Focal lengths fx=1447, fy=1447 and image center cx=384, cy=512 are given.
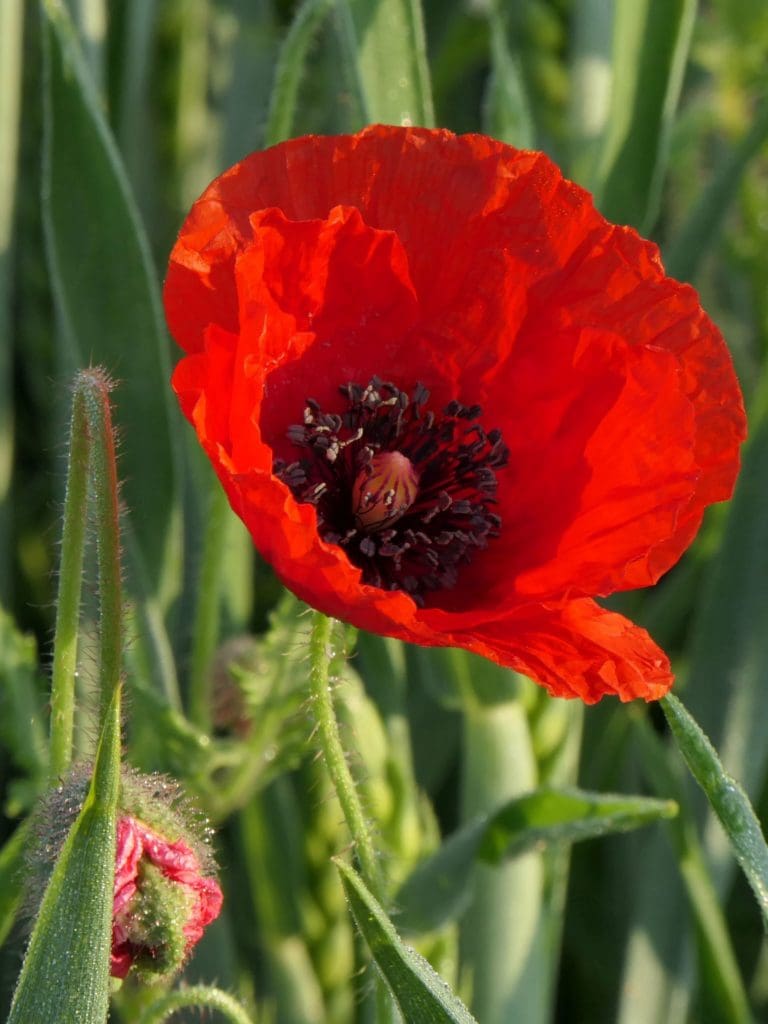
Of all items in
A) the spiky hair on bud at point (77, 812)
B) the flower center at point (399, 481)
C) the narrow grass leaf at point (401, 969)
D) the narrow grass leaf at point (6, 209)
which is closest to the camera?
the narrow grass leaf at point (401, 969)

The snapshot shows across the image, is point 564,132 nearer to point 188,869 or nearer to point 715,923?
point 715,923

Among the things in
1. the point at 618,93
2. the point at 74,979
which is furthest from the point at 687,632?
the point at 74,979

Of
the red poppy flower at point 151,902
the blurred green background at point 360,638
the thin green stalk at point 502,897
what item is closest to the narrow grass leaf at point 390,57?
the blurred green background at point 360,638

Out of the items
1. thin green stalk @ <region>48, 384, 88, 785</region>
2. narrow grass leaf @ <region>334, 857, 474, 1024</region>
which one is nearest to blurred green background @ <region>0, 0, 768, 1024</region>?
thin green stalk @ <region>48, 384, 88, 785</region>

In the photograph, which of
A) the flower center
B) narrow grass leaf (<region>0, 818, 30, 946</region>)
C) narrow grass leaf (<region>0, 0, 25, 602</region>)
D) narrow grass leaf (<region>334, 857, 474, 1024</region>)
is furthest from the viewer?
narrow grass leaf (<region>0, 0, 25, 602</region>)

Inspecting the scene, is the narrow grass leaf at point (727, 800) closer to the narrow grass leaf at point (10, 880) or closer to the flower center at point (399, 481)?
the flower center at point (399, 481)

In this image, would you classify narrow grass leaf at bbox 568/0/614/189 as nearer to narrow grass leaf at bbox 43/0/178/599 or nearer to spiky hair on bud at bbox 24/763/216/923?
narrow grass leaf at bbox 43/0/178/599

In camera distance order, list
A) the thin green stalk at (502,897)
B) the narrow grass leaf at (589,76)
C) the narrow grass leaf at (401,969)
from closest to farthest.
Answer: the narrow grass leaf at (401,969)
the thin green stalk at (502,897)
the narrow grass leaf at (589,76)
